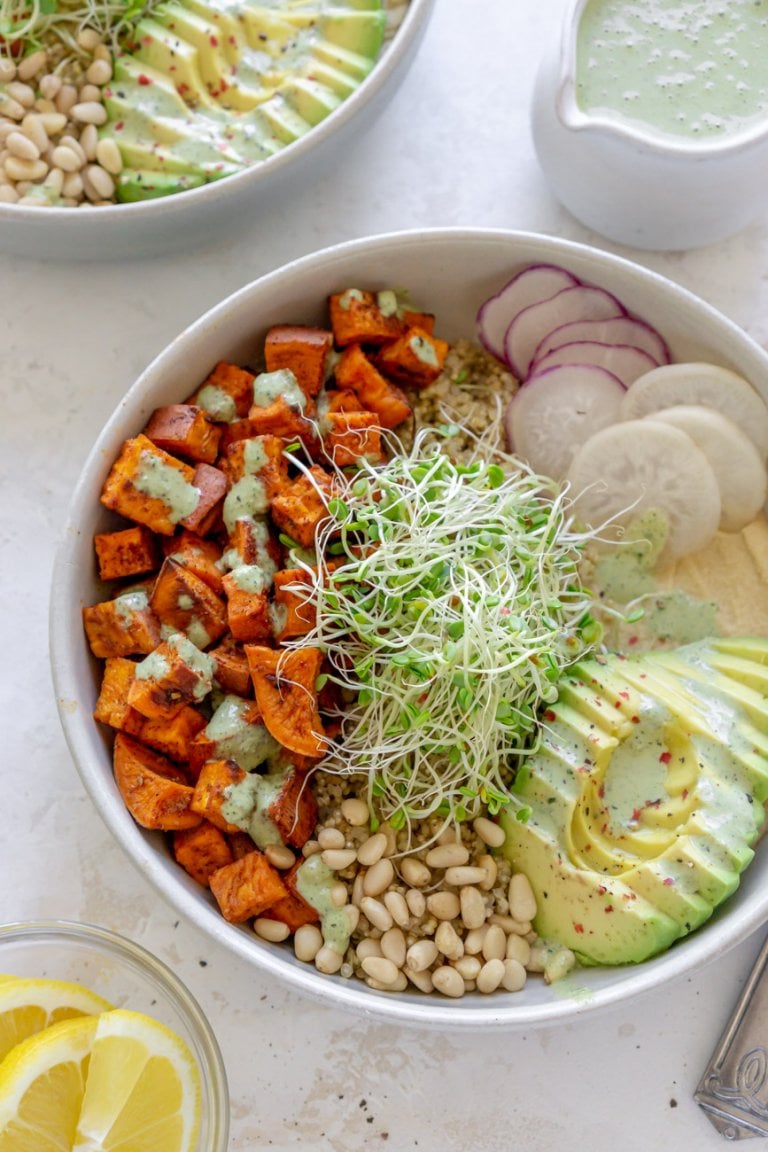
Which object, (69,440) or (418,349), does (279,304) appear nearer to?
(418,349)

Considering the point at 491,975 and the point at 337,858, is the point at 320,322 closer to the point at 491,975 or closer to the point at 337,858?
the point at 337,858

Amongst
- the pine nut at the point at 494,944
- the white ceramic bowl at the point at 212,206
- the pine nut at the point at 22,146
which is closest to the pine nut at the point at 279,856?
the pine nut at the point at 494,944

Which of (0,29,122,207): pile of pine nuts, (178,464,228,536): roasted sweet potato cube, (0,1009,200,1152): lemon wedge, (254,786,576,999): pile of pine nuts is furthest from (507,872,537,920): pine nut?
(0,29,122,207): pile of pine nuts

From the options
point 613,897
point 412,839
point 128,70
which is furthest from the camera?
point 128,70

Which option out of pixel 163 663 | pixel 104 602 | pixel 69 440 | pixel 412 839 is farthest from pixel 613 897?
pixel 69 440

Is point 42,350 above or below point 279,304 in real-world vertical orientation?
below

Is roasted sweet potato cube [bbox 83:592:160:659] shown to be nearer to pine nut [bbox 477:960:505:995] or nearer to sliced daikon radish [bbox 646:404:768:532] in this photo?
pine nut [bbox 477:960:505:995]
